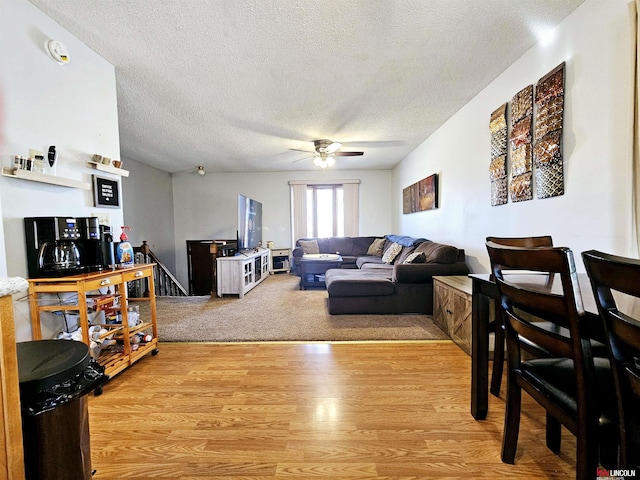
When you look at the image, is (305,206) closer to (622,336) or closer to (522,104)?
(522,104)

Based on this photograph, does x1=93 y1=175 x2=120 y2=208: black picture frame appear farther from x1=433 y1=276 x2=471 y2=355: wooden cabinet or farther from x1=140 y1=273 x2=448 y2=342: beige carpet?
x1=433 y1=276 x2=471 y2=355: wooden cabinet

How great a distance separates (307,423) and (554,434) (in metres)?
1.18

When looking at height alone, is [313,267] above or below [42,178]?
below

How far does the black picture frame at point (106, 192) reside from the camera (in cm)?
207

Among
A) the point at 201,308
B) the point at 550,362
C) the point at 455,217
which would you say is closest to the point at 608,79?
the point at 550,362

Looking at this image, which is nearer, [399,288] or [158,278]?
[399,288]

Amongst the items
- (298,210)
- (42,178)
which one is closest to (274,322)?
(42,178)

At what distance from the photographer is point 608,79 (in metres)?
1.51

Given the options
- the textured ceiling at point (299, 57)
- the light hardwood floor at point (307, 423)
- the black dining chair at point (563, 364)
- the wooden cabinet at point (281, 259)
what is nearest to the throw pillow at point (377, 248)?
the wooden cabinet at point (281, 259)

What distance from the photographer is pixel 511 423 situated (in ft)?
3.81

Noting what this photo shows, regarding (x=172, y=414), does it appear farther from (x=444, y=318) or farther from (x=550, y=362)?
(x=444, y=318)

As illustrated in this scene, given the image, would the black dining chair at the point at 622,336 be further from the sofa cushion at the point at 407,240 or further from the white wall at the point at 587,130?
the sofa cushion at the point at 407,240

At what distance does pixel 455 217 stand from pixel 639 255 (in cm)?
202

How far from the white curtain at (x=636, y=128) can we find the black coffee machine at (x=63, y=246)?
3.22 m
